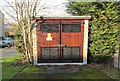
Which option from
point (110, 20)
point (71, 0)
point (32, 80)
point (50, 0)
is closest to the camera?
point (32, 80)

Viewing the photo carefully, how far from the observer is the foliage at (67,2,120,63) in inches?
316

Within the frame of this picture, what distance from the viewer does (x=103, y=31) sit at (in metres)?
8.06

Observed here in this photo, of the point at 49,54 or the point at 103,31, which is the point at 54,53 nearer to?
the point at 49,54

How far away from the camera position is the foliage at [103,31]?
8023mm

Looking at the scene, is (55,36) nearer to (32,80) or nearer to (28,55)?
(28,55)

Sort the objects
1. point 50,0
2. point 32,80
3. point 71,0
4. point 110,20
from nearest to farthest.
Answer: point 32,80 → point 110,20 → point 50,0 → point 71,0

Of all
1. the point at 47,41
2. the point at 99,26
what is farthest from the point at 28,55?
the point at 99,26

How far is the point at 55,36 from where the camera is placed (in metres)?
8.23

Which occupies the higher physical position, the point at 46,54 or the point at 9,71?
the point at 46,54

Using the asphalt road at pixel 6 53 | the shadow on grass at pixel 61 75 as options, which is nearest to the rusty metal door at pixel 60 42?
the shadow on grass at pixel 61 75

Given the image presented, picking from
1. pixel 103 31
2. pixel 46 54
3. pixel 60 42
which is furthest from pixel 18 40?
pixel 103 31

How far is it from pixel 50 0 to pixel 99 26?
2744mm

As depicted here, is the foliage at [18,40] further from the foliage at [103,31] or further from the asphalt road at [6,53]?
the foliage at [103,31]

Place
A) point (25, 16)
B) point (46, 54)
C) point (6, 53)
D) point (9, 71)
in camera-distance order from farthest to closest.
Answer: point (6, 53)
point (25, 16)
point (46, 54)
point (9, 71)
